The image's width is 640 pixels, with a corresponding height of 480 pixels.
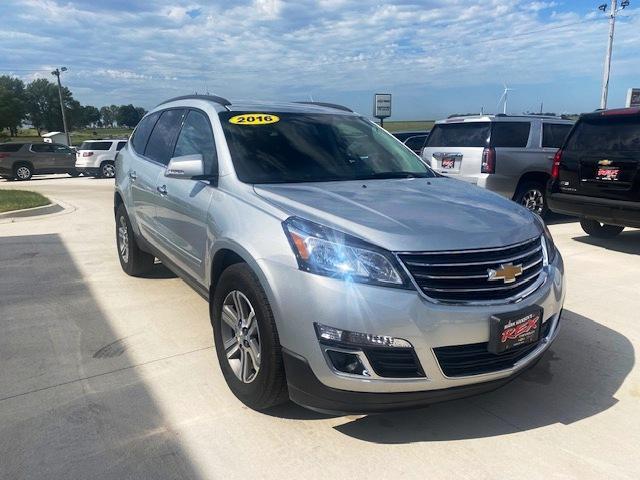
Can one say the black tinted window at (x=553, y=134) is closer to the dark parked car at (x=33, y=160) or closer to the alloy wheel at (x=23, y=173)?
the dark parked car at (x=33, y=160)

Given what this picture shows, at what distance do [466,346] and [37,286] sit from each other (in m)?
4.72

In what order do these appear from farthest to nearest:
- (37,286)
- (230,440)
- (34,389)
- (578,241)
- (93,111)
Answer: (93,111), (578,241), (37,286), (34,389), (230,440)

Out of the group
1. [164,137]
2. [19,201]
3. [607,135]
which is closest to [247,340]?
[164,137]

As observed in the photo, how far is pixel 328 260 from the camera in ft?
8.59

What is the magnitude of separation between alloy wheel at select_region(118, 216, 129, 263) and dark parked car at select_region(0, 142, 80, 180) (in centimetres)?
2053

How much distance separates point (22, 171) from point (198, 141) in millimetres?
23107

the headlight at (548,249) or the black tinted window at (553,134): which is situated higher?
the black tinted window at (553,134)

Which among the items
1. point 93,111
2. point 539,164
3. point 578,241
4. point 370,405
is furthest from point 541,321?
point 93,111

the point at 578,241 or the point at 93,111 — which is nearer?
the point at 578,241

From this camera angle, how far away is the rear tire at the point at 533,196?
9.38 m

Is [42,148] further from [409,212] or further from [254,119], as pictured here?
[409,212]

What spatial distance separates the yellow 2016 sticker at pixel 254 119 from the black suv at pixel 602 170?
4.78 metres

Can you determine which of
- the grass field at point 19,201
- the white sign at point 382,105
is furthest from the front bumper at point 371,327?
the white sign at point 382,105

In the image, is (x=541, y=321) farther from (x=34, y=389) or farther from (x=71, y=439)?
(x=34, y=389)
